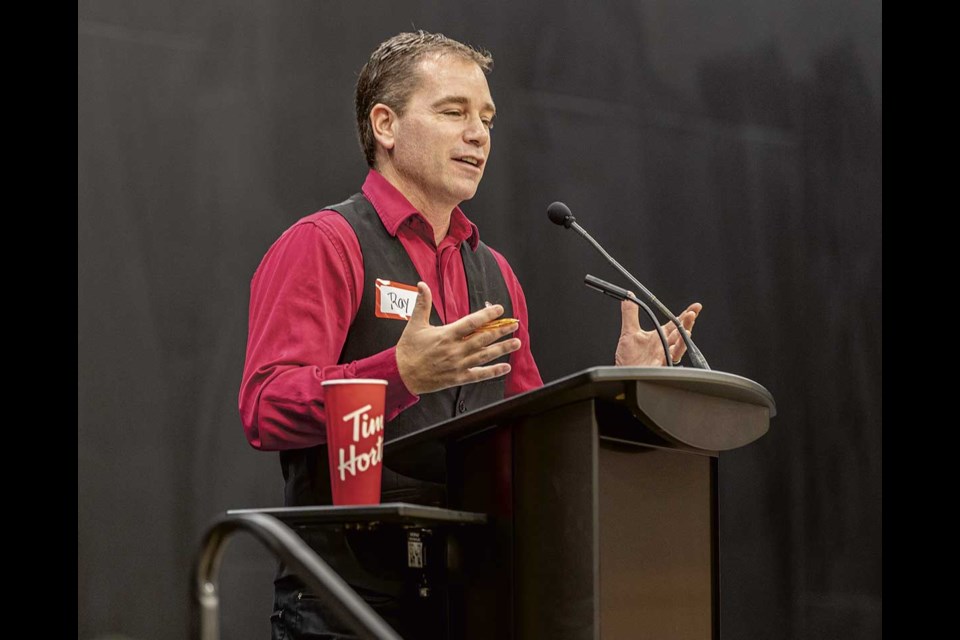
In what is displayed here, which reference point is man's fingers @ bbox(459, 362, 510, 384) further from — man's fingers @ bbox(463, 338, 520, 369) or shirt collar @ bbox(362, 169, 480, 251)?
shirt collar @ bbox(362, 169, 480, 251)

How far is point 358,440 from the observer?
54.1 inches

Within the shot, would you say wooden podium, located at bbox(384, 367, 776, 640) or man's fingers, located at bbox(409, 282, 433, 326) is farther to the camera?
man's fingers, located at bbox(409, 282, 433, 326)

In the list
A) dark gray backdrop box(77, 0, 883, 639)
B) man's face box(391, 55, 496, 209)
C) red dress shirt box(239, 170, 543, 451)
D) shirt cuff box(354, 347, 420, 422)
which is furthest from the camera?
dark gray backdrop box(77, 0, 883, 639)

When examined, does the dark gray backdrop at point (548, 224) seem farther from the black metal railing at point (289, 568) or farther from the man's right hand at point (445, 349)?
the black metal railing at point (289, 568)

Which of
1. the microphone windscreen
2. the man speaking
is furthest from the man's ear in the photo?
the microphone windscreen

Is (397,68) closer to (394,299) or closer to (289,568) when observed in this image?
(394,299)

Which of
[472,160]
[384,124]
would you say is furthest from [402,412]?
[384,124]

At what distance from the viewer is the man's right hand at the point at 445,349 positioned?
1.52m

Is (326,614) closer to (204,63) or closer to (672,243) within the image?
(204,63)

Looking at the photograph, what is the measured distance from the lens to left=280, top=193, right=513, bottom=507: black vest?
185 cm

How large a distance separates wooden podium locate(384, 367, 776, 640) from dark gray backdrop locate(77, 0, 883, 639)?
1.28 metres

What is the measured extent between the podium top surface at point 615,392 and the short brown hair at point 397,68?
3.45 ft

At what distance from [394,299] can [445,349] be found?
22.8 inches
